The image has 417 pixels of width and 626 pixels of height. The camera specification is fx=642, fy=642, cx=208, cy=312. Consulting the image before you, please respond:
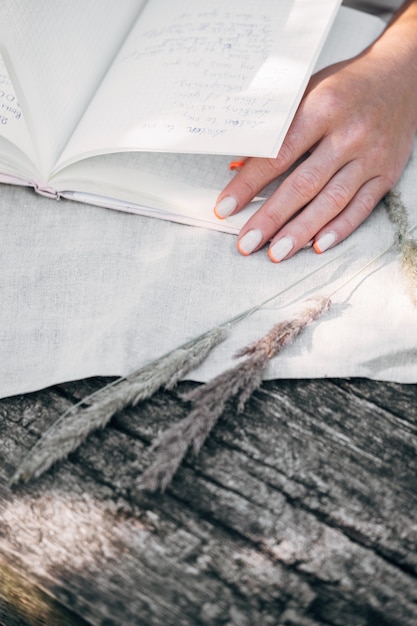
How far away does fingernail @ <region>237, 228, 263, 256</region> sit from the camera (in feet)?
4.27

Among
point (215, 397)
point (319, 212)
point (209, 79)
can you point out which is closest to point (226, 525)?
point (215, 397)

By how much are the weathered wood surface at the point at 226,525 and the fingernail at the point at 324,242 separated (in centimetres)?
37

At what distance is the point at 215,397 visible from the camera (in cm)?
108

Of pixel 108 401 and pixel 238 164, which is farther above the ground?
pixel 238 164

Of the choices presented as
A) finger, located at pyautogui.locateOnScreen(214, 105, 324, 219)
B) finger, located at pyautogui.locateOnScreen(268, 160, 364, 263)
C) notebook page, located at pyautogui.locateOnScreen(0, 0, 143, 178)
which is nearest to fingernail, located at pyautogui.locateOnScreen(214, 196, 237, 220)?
finger, located at pyautogui.locateOnScreen(214, 105, 324, 219)

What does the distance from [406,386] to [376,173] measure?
Result: 0.50 metres

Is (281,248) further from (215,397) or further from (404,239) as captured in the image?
(215,397)

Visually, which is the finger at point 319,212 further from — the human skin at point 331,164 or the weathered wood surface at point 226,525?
the weathered wood surface at point 226,525

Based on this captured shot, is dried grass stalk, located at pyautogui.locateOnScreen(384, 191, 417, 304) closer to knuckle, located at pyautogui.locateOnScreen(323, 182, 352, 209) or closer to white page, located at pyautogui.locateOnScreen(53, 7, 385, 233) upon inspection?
knuckle, located at pyautogui.locateOnScreen(323, 182, 352, 209)

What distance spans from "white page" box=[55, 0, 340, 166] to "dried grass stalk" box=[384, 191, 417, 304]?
0.32m

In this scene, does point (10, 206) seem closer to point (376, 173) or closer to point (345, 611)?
point (376, 173)

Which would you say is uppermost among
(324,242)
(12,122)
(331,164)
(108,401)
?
(331,164)

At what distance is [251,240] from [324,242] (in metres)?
0.15

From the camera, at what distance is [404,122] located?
1.50m
